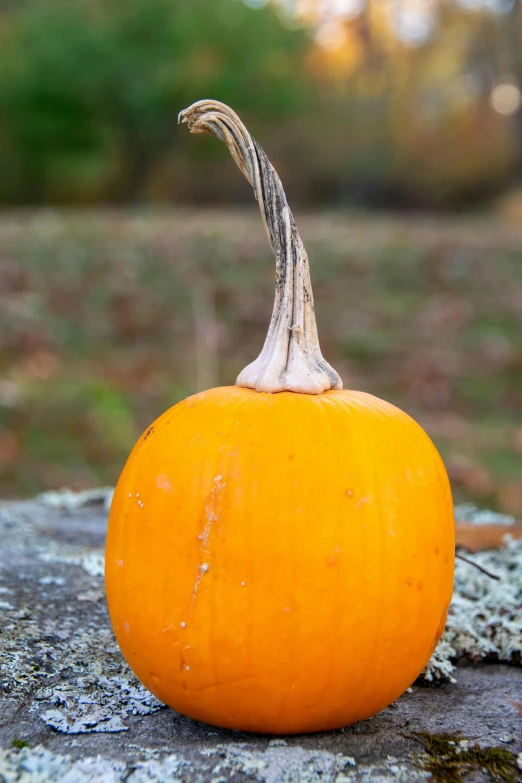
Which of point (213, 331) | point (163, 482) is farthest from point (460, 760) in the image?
point (213, 331)

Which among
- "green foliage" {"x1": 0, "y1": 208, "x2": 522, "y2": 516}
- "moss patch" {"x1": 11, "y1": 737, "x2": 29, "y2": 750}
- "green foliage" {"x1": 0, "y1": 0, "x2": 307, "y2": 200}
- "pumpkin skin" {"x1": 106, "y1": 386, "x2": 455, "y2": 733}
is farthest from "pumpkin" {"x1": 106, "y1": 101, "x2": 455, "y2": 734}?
"green foliage" {"x1": 0, "y1": 0, "x2": 307, "y2": 200}

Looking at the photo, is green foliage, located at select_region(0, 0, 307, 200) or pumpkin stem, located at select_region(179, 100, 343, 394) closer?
pumpkin stem, located at select_region(179, 100, 343, 394)

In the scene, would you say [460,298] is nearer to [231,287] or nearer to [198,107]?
[231,287]

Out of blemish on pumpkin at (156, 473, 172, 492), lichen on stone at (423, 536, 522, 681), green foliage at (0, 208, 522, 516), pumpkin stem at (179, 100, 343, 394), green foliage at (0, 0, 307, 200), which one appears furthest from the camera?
green foliage at (0, 0, 307, 200)

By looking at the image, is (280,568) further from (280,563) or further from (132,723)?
(132,723)

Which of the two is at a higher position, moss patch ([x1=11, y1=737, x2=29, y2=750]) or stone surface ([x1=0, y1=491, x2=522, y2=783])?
moss patch ([x1=11, y1=737, x2=29, y2=750])

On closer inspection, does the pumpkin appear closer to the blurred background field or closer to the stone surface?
the stone surface
